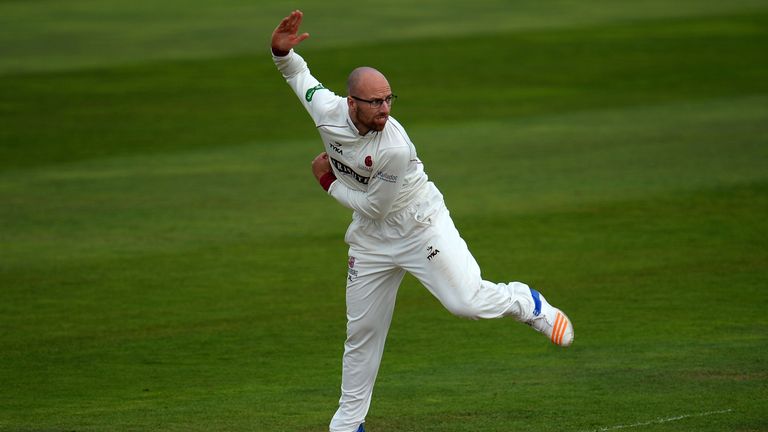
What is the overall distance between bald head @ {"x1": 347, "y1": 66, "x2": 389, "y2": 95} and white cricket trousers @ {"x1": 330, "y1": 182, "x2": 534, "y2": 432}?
0.74 m

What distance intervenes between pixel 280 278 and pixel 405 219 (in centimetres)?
427

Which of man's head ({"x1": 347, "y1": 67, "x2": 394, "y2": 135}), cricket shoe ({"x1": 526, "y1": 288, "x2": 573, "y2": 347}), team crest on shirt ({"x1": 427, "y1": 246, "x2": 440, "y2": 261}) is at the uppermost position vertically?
man's head ({"x1": 347, "y1": 67, "x2": 394, "y2": 135})

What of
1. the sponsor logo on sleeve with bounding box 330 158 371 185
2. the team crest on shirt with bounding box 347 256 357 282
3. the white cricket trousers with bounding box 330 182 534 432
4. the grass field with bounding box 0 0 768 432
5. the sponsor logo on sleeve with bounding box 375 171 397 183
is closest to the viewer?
the sponsor logo on sleeve with bounding box 375 171 397 183

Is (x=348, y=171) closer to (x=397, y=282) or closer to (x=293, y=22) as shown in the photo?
(x=397, y=282)

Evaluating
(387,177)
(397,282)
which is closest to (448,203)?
(397,282)

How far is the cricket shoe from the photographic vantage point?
25.0 ft

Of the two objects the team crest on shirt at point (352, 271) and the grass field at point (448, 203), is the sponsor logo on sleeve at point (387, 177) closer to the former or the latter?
the team crest on shirt at point (352, 271)

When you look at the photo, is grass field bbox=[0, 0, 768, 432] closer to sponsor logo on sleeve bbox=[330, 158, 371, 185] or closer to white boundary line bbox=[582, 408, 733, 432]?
white boundary line bbox=[582, 408, 733, 432]

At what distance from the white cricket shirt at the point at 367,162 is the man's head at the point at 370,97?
133mm

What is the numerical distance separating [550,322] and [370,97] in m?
1.67

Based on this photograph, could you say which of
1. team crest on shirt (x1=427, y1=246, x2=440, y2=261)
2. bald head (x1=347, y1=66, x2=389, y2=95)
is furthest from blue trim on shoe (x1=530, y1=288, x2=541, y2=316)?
bald head (x1=347, y1=66, x2=389, y2=95)

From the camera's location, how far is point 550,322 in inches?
300

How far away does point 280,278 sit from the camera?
458 inches

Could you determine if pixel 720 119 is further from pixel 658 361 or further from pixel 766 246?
pixel 658 361
